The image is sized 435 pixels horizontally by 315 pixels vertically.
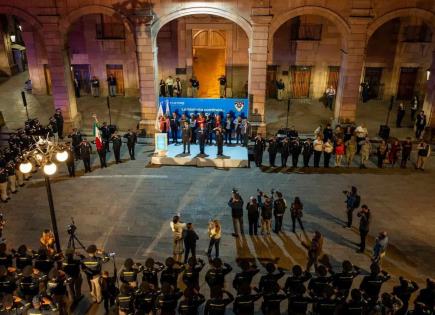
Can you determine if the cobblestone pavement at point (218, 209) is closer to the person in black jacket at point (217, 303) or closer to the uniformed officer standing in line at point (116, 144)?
the uniformed officer standing in line at point (116, 144)

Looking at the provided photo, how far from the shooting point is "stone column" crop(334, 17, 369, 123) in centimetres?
2228

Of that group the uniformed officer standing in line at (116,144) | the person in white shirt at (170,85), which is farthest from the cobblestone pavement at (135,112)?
the uniformed officer standing in line at (116,144)

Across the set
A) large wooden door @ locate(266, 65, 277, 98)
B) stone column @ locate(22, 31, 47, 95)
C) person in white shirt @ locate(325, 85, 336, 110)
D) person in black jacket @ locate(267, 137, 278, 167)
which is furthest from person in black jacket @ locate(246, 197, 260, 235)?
stone column @ locate(22, 31, 47, 95)

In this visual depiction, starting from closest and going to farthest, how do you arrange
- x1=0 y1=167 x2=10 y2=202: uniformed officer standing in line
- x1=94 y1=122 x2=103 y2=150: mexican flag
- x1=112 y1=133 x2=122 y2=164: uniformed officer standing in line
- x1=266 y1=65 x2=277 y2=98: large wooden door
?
x1=0 y1=167 x2=10 y2=202: uniformed officer standing in line < x1=94 y1=122 x2=103 y2=150: mexican flag < x1=112 y1=133 x2=122 y2=164: uniformed officer standing in line < x1=266 y1=65 x2=277 y2=98: large wooden door

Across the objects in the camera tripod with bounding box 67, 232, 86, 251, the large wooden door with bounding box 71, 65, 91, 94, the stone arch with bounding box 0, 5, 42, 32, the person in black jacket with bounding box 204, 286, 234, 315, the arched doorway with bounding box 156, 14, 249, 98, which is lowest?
the camera tripod with bounding box 67, 232, 86, 251

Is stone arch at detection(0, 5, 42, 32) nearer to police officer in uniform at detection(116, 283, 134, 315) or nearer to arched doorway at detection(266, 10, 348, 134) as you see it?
arched doorway at detection(266, 10, 348, 134)

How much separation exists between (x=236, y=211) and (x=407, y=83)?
1958cm

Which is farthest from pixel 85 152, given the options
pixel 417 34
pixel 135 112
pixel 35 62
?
pixel 417 34

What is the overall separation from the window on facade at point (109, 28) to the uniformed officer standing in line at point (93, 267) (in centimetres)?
1986

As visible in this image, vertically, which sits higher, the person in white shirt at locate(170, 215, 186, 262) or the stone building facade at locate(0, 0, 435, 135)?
the stone building facade at locate(0, 0, 435, 135)

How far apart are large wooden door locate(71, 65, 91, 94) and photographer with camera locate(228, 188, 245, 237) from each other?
1867 cm

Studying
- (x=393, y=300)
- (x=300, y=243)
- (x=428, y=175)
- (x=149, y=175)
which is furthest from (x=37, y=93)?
(x=393, y=300)

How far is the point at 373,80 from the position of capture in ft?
97.6

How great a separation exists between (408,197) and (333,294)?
358 inches
